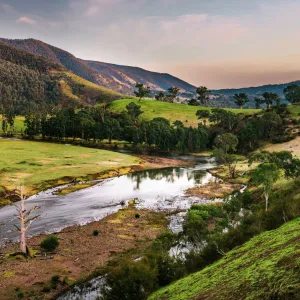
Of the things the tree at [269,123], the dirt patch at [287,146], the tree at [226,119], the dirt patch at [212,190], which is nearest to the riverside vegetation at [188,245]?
the dirt patch at [212,190]

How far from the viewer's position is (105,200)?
226 feet

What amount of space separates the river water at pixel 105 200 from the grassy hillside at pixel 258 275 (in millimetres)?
36213

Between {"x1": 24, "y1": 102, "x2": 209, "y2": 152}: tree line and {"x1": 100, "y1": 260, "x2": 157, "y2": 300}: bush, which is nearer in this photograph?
{"x1": 100, "y1": 260, "x2": 157, "y2": 300}: bush

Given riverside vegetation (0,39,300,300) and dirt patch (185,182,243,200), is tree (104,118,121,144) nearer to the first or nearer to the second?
riverside vegetation (0,39,300,300)

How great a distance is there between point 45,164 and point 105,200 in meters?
42.2

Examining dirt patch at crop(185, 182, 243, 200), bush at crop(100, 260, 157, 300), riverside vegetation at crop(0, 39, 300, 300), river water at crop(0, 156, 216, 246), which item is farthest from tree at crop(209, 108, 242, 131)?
bush at crop(100, 260, 157, 300)

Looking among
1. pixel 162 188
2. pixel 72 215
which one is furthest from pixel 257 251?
pixel 162 188

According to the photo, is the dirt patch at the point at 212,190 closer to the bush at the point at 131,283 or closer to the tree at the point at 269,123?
the bush at the point at 131,283

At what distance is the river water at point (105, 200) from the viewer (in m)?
52.5

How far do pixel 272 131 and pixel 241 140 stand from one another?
19.0 m

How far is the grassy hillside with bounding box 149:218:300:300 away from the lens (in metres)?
10.4

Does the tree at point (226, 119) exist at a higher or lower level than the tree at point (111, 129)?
higher

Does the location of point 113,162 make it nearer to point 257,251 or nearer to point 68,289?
point 68,289

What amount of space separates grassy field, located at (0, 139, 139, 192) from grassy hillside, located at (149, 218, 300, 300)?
65875 mm
